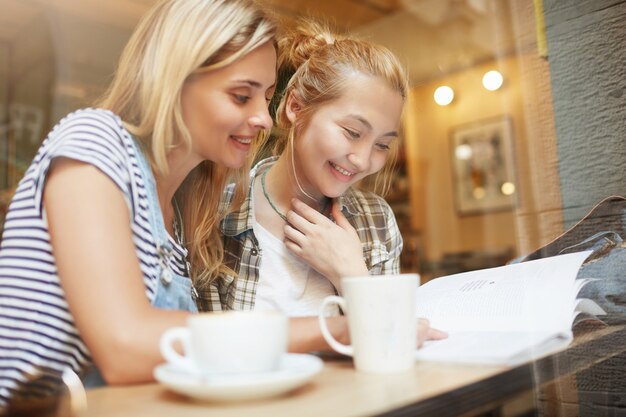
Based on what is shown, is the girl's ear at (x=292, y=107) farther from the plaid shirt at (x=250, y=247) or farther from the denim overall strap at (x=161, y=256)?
the denim overall strap at (x=161, y=256)

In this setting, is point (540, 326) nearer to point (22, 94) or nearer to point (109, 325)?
point (109, 325)

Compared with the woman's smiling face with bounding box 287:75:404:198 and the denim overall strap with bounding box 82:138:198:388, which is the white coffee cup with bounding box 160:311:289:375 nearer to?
the denim overall strap with bounding box 82:138:198:388

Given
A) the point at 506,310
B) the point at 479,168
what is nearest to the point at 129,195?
the point at 506,310

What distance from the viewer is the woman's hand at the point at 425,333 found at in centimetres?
54

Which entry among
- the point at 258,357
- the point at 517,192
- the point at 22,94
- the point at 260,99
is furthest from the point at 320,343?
the point at 517,192

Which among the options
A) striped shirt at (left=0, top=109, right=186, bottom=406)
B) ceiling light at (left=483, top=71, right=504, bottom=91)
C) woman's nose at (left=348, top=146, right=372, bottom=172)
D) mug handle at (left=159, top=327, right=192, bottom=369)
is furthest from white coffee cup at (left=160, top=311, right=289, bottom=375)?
ceiling light at (left=483, top=71, right=504, bottom=91)

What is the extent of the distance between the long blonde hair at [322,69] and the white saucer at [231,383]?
41cm

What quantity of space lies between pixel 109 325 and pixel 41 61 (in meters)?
0.32

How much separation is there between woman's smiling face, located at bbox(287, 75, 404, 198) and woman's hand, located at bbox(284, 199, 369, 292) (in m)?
0.04

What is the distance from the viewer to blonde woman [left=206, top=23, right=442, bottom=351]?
70cm

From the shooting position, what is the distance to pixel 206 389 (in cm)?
36

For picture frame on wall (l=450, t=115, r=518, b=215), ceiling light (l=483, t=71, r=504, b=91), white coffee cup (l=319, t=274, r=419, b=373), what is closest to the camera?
white coffee cup (l=319, t=274, r=419, b=373)

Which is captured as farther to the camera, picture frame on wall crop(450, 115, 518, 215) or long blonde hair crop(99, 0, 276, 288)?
picture frame on wall crop(450, 115, 518, 215)

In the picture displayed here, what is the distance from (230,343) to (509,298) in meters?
0.40
